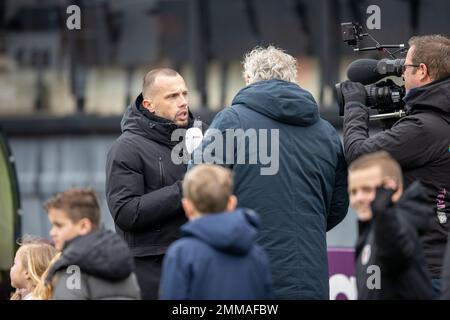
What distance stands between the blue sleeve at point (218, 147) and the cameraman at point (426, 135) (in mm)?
567

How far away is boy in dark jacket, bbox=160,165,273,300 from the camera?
188 inches

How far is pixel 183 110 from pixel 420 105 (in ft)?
4.04

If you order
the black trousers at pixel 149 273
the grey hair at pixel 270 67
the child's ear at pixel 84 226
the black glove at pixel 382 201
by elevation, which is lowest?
the black trousers at pixel 149 273

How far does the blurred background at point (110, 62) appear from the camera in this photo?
10.5m

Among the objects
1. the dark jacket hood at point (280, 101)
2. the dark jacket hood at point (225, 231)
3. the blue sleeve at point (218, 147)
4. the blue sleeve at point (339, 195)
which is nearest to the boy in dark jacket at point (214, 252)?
the dark jacket hood at point (225, 231)

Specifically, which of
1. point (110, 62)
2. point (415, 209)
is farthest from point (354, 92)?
point (110, 62)

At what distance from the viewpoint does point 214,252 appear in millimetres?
4820

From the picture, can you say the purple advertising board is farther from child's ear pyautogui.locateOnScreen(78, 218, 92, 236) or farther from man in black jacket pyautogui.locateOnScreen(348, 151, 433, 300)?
child's ear pyautogui.locateOnScreen(78, 218, 92, 236)

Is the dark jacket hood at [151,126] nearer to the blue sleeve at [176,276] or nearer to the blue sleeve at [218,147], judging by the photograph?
A: the blue sleeve at [218,147]

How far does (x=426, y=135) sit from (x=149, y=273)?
1.50 m

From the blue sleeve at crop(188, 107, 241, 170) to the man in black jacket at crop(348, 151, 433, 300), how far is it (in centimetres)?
83

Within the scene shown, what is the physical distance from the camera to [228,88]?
10.9 metres

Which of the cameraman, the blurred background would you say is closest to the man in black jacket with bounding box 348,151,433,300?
the cameraman

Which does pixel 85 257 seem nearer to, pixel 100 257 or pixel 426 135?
pixel 100 257
